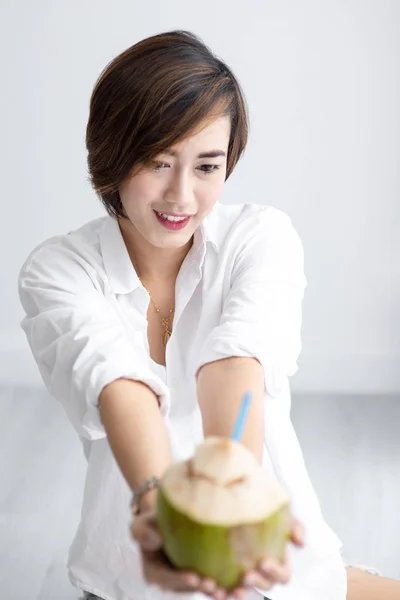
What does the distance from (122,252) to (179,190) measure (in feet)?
0.91

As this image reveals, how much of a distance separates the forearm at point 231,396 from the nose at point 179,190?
31 centimetres

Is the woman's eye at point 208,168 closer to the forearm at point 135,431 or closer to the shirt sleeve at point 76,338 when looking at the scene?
the shirt sleeve at point 76,338

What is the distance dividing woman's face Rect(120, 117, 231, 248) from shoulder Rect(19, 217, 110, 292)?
0.16m

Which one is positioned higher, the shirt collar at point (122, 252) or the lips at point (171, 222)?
the lips at point (171, 222)

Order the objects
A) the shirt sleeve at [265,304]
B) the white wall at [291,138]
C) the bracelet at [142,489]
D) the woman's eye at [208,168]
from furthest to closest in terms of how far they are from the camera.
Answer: the white wall at [291,138] < the woman's eye at [208,168] < the shirt sleeve at [265,304] < the bracelet at [142,489]

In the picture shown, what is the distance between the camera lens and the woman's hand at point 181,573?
1179 millimetres

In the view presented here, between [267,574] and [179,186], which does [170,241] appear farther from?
[267,574]

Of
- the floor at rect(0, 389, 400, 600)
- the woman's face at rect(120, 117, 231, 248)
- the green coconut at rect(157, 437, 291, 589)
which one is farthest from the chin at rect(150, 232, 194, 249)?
the floor at rect(0, 389, 400, 600)

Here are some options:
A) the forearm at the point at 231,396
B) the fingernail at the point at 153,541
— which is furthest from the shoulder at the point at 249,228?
the fingernail at the point at 153,541

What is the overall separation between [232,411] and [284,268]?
48 cm

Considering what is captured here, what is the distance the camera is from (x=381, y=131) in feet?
12.5

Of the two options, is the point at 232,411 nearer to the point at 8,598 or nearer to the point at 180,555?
the point at 180,555

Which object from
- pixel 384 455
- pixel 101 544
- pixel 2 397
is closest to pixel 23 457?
pixel 2 397

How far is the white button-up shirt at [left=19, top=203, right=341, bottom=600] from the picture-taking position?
1.68m
